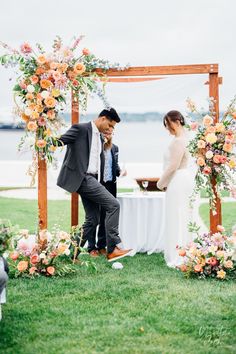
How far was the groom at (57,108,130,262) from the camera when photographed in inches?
261

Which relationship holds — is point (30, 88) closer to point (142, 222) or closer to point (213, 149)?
point (213, 149)

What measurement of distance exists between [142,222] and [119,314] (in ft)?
10.1

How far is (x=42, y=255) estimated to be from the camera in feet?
19.8

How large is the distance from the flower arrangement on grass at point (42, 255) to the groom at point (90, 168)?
0.63 m

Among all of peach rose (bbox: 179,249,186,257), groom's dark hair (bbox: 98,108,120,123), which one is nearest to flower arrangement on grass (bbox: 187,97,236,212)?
peach rose (bbox: 179,249,186,257)

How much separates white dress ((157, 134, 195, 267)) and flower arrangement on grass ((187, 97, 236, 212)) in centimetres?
40

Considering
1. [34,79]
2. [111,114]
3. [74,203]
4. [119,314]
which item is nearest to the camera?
[119,314]

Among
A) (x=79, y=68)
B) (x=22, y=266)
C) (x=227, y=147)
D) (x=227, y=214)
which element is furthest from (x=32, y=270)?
(x=227, y=214)

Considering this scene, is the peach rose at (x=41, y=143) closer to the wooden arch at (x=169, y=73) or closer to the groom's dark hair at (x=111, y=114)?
the wooden arch at (x=169, y=73)

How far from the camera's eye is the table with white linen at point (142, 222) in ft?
25.2

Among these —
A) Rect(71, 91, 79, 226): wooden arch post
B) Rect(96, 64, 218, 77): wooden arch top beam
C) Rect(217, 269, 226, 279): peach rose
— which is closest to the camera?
Rect(217, 269, 226, 279): peach rose

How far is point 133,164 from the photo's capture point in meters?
22.0

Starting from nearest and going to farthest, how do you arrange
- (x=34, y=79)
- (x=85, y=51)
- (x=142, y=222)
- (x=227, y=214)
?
(x=34, y=79)
(x=85, y=51)
(x=142, y=222)
(x=227, y=214)

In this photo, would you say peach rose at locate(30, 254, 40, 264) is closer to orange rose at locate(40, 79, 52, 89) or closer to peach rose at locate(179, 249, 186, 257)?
peach rose at locate(179, 249, 186, 257)
